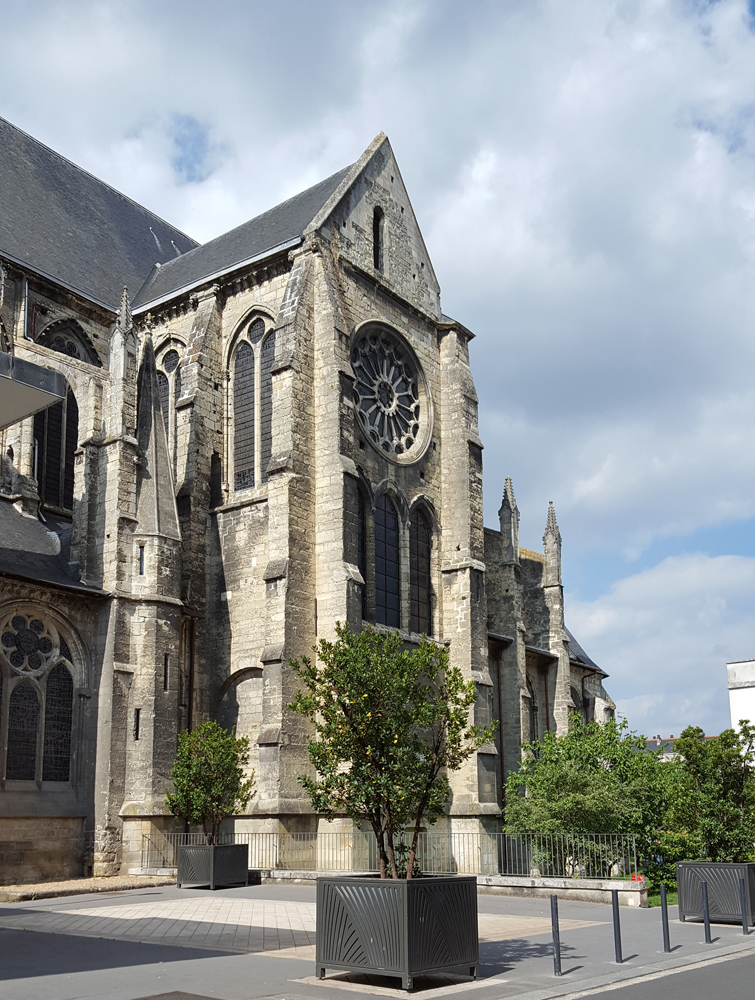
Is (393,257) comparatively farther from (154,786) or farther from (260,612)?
(154,786)

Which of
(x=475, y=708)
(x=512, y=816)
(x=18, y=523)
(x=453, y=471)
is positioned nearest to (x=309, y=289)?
(x=453, y=471)

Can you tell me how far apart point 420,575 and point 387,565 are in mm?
1492

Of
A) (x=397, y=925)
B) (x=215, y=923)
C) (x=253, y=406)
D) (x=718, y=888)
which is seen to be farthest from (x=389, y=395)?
(x=397, y=925)

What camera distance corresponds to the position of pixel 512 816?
2109cm

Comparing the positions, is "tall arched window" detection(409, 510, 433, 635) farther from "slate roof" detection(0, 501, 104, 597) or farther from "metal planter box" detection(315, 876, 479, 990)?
"metal planter box" detection(315, 876, 479, 990)

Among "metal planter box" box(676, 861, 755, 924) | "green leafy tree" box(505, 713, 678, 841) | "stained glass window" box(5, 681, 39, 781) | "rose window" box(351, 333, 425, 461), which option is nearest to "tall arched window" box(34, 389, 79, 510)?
"stained glass window" box(5, 681, 39, 781)

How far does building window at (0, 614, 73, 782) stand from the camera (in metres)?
19.0

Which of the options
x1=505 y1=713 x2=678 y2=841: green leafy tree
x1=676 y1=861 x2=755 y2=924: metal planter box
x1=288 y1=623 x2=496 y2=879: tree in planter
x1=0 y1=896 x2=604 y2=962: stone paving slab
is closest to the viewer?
x1=288 y1=623 x2=496 y2=879: tree in planter

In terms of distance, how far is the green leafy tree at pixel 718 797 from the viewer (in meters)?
13.8

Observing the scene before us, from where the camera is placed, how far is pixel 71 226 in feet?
96.1

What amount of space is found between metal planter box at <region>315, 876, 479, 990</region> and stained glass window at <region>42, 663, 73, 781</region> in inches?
490

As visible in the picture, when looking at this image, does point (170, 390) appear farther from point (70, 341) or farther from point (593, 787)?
point (593, 787)

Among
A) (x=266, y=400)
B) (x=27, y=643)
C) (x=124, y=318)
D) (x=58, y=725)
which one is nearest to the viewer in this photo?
(x=27, y=643)

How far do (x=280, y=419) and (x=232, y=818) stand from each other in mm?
8814
